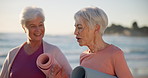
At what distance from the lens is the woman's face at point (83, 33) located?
2.78 m

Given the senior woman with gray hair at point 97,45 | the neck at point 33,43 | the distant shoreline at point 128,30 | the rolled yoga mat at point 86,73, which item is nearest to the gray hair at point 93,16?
the senior woman with gray hair at point 97,45

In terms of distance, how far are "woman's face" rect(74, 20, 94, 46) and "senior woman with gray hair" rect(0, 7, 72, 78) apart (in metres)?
0.50

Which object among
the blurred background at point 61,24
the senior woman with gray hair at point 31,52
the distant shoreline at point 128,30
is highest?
the senior woman with gray hair at point 31,52

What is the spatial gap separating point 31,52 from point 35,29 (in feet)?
0.83

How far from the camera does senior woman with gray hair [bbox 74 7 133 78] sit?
2.68 metres

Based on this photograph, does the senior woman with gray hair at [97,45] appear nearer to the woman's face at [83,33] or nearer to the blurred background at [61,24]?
the woman's face at [83,33]

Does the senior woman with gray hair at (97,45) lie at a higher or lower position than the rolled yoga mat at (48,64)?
higher

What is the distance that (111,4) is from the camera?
23.5m

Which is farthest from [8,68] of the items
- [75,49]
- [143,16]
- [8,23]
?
[143,16]

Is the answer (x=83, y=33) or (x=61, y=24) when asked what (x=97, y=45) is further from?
(x=61, y=24)

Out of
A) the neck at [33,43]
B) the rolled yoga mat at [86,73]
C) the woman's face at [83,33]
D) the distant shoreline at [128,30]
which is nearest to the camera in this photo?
the rolled yoga mat at [86,73]

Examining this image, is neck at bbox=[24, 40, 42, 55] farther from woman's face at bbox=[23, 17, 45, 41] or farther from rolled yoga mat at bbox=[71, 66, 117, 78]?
rolled yoga mat at bbox=[71, 66, 117, 78]

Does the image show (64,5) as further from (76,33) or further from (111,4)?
(76,33)

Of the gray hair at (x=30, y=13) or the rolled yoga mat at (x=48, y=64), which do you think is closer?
the rolled yoga mat at (x=48, y=64)
